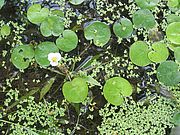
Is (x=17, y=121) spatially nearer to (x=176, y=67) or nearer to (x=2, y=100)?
(x=2, y=100)

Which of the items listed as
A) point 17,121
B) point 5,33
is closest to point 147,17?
point 5,33

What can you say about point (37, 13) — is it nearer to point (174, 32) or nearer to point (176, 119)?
point (174, 32)

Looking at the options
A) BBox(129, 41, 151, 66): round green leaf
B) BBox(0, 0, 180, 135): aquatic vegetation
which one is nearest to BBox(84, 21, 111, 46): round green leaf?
BBox(0, 0, 180, 135): aquatic vegetation

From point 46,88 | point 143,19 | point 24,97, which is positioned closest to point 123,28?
point 143,19

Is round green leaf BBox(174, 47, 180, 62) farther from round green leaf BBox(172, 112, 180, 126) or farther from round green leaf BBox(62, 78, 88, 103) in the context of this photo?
round green leaf BBox(62, 78, 88, 103)

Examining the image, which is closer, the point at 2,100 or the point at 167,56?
the point at 167,56

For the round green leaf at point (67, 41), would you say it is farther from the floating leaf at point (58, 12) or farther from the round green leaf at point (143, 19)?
the round green leaf at point (143, 19)

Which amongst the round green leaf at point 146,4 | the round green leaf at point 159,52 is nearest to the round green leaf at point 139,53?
the round green leaf at point 159,52
